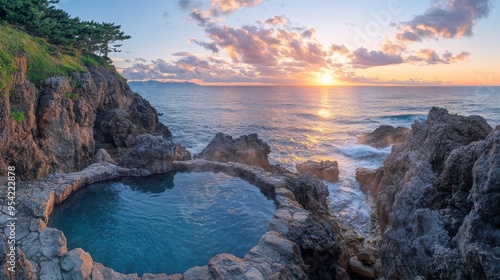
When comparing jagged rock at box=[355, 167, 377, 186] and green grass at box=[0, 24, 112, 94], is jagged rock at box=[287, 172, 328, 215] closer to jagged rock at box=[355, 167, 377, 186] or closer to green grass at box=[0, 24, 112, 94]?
jagged rock at box=[355, 167, 377, 186]

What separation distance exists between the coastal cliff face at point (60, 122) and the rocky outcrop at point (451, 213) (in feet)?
64.8

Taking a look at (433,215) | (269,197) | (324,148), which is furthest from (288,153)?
(433,215)

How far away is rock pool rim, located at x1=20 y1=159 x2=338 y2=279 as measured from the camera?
30.6 ft

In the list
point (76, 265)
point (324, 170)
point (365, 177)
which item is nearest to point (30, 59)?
point (76, 265)

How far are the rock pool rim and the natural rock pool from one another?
23.4 inches

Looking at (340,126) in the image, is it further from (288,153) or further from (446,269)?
(446,269)

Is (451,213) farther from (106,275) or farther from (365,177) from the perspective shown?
(365,177)

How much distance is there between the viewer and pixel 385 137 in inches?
1636

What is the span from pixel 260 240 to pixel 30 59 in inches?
939

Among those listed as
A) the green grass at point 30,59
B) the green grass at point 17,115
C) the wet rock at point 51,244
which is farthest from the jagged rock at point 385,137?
the green grass at point 17,115

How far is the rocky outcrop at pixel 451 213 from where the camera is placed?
6.85m

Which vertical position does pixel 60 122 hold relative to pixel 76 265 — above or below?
above

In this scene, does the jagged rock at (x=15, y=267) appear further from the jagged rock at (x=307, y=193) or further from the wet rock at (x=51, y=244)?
the jagged rock at (x=307, y=193)

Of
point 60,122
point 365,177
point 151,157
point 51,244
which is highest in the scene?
point 60,122
